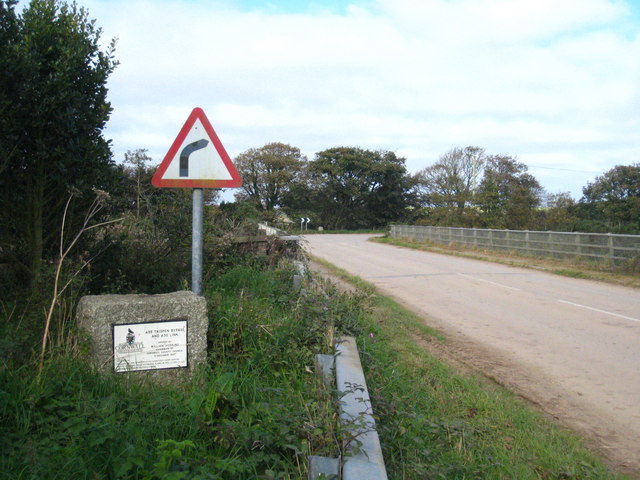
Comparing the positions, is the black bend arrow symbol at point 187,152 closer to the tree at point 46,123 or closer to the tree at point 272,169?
the tree at point 46,123

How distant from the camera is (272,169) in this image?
61969 mm

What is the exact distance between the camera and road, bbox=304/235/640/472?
5.50m

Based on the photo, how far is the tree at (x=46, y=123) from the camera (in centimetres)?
471

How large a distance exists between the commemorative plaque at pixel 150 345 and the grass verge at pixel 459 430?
156cm

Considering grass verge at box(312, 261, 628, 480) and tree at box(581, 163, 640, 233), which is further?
tree at box(581, 163, 640, 233)

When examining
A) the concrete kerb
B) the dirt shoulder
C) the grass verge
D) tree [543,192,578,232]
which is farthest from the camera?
tree [543,192,578,232]

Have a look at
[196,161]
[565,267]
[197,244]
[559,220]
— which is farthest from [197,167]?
[559,220]

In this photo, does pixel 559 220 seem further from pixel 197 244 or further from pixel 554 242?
pixel 197 244

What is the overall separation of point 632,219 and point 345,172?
40436 mm

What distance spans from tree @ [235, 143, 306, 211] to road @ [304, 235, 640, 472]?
4022 centimetres

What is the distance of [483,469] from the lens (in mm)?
3807

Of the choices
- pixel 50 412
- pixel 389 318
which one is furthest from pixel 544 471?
pixel 389 318

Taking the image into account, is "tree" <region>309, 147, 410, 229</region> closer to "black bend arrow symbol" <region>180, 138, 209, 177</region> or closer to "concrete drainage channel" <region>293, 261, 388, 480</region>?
"black bend arrow symbol" <region>180, 138, 209, 177</region>

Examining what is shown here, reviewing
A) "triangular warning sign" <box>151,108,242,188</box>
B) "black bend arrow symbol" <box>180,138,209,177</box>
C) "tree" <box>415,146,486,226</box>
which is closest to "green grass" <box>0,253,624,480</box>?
"triangular warning sign" <box>151,108,242,188</box>
